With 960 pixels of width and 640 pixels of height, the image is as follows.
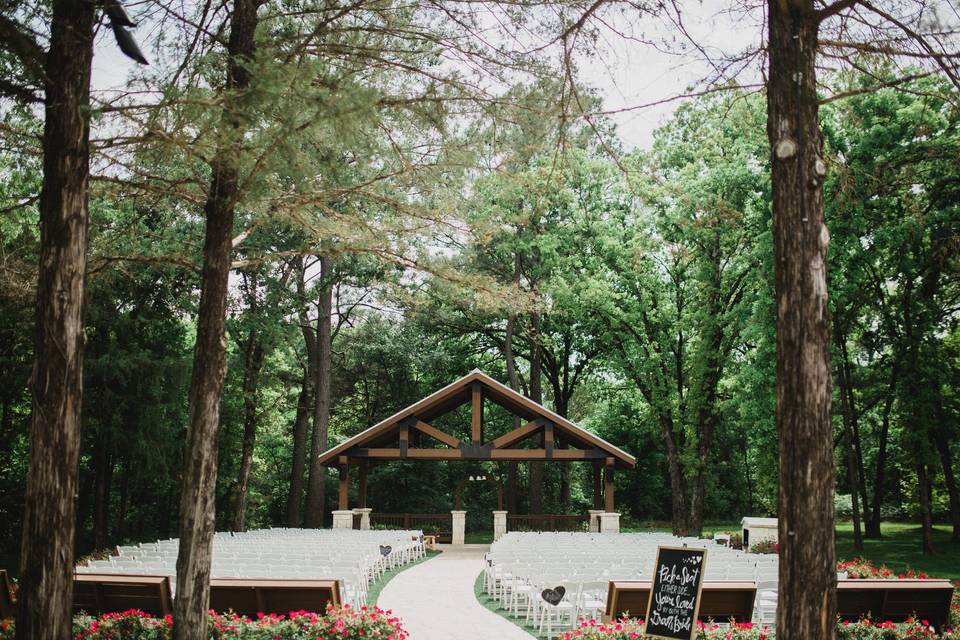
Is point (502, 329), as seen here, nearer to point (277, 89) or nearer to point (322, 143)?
point (322, 143)

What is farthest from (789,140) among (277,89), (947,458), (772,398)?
(947,458)

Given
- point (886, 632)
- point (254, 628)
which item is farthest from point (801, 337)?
point (254, 628)

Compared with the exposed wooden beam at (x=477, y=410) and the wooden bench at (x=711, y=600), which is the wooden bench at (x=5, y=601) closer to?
the wooden bench at (x=711, y=600)

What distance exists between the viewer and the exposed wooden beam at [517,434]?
22156 millimetres

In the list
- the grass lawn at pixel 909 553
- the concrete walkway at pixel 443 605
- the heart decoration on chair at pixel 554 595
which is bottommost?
the grass lawn at pixel 909 553

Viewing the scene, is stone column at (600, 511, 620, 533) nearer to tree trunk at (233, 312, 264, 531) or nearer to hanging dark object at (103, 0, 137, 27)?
tree trunk at (233, 312, 264, 531)

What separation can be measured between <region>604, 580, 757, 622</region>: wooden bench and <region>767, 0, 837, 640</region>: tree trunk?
428 centimetres

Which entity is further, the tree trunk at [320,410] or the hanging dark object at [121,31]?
Answer: the tree trunk at [320,410]

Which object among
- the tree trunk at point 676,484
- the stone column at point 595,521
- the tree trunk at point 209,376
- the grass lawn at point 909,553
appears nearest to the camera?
the tree trunk at point 209,376

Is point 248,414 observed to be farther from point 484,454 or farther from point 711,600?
point 711,600

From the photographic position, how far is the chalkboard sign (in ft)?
21.1

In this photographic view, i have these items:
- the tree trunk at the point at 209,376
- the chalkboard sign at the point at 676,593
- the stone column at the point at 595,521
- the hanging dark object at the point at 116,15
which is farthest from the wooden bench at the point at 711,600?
the stone column at the point at 595,521

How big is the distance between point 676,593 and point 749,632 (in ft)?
4.86

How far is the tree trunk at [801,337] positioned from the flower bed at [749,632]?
2.63 m
